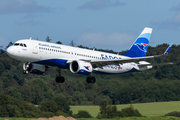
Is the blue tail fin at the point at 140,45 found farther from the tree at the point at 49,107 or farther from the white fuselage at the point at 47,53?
the tree at the point at 49,107

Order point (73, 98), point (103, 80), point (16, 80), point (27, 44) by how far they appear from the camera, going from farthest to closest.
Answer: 1. point (16, 80)
2. point (73, 98)
3. point (103, 80)
4. point (27, 44)

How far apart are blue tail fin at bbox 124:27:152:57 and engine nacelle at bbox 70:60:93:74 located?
11.1m

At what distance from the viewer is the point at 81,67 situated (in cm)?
4572

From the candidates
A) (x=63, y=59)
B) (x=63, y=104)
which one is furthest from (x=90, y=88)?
(x=63, y=59)

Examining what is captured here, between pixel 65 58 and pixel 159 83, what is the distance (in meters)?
39.9

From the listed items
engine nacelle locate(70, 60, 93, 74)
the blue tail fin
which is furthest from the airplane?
the blue tail fin

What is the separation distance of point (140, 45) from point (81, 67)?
15.4 meters

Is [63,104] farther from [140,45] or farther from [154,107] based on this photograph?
[140,45]

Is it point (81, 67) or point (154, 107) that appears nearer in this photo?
point (81, 67)

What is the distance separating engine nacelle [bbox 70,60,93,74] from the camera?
1800 inches

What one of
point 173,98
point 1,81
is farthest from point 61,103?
point 173,98

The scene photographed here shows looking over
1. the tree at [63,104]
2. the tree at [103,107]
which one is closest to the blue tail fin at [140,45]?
the tree at [103,107]

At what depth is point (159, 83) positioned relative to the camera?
8050 centimetres

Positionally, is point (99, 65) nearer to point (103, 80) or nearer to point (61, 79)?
point (61, 79)
